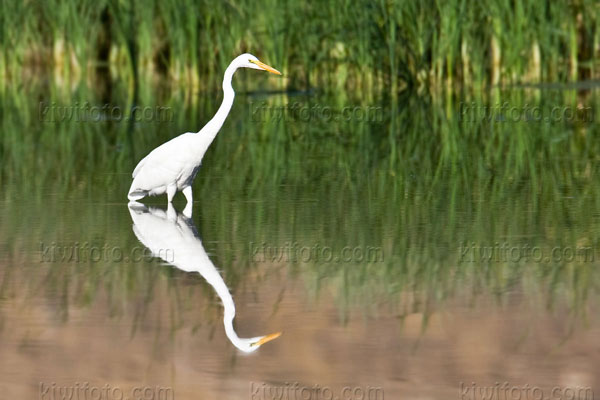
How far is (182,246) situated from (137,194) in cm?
147

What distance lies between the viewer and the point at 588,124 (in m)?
11.7

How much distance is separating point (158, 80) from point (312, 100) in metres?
4.01

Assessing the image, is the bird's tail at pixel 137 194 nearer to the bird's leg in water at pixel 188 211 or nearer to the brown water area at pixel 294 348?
the bird's leg in water at pixel 188 211

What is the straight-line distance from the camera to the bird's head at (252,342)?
4336 millimetres

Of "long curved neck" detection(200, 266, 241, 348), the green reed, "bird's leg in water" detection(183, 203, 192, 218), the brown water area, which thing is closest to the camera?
the brown water area

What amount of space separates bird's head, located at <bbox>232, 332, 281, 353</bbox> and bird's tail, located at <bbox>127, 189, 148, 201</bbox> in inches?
125

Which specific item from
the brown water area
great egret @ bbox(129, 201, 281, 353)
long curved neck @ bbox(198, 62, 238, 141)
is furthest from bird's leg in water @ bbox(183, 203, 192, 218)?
the brown water area

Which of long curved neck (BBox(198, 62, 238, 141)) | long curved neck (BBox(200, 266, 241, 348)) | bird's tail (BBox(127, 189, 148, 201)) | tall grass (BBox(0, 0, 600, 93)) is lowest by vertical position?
long curved neck (BBox(200, 266, 241, 348))

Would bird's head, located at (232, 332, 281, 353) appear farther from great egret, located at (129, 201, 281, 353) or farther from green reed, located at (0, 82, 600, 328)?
green reed, located at (0, 82, 600, 328)

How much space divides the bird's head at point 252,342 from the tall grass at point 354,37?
34.1 ft

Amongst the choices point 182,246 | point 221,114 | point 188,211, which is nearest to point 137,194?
point 188,211

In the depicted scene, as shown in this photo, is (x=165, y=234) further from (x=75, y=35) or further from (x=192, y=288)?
(x=75, y=35)

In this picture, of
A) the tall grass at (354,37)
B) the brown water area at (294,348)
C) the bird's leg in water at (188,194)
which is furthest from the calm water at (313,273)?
the tall grass at (354,37)

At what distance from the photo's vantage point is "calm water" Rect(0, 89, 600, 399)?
13.4 ft
